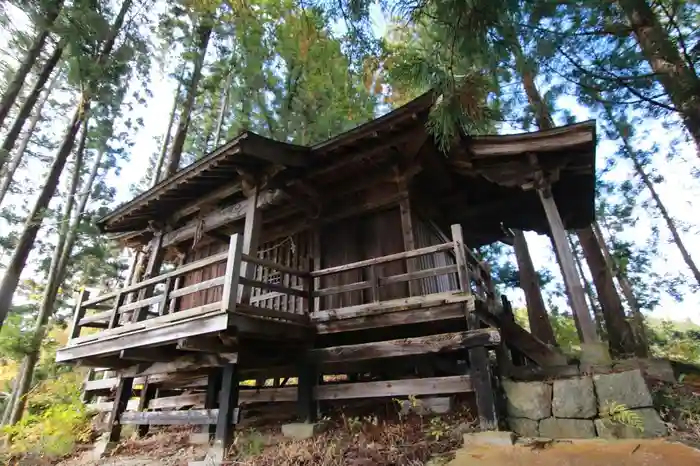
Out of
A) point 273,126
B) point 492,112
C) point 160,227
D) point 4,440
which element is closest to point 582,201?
point 492,112

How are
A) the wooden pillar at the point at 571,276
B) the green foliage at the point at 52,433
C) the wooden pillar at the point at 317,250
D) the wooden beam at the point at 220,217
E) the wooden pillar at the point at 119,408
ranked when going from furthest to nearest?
the wooden pillar at the point at 317,250 < the green foliage at the point at 52,433 < the wooden beam at the point at 220,217 < the wooden pillar at the point at 119,408 < the wooden pillar at the point at 571,276

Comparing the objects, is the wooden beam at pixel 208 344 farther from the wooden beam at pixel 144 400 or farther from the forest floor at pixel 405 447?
the wooden beam at pixel 144 400

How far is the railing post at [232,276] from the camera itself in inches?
211

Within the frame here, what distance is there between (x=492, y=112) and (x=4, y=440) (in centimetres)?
1212

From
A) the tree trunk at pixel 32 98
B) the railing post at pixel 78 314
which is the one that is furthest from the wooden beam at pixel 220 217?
the tree trunk at pixel 32 98

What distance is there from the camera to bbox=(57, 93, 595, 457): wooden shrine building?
5.73 meters

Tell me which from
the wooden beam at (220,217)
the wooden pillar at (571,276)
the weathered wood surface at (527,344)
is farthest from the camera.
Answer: the wooden beam at (220,217)

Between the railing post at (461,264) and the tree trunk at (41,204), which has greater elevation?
the tree trunk at (41,204)

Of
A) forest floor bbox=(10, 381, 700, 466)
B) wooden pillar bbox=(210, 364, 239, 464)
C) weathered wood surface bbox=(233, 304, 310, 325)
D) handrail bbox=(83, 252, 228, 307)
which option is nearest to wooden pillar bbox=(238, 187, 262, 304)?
handrail bbox=(83, 252, 228, 307)

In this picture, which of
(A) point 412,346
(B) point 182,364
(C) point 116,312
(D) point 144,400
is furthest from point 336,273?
(D) point 144,400

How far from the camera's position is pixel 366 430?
18.2 ft

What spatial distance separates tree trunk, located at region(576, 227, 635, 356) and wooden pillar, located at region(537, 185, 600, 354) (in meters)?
4.60

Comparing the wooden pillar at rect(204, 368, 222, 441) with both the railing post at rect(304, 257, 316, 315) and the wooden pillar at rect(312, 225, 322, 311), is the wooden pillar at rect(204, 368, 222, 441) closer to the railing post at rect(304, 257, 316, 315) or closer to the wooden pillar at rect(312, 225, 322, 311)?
the railing post at rect(304, 257, 316, 315)

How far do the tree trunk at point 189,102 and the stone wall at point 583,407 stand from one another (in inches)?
496
